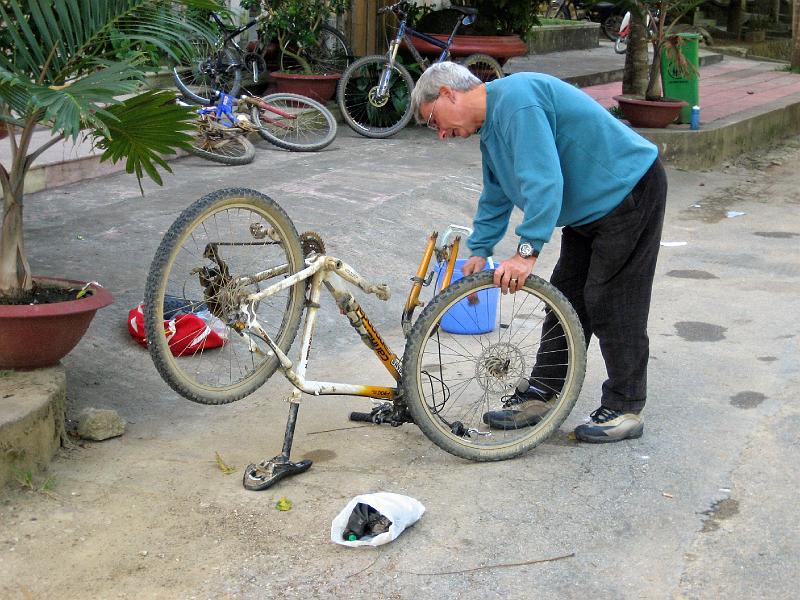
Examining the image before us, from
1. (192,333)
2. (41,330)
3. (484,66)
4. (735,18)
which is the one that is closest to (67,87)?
(41,330)

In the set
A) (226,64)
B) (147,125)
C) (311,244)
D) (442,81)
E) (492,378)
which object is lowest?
(492,378)

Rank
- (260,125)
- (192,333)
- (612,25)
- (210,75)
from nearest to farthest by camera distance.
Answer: (192,333), (260,125), (210,75), (612,25)

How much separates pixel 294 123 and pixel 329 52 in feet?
5.45

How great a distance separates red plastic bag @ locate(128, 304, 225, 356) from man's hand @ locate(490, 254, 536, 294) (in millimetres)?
1375

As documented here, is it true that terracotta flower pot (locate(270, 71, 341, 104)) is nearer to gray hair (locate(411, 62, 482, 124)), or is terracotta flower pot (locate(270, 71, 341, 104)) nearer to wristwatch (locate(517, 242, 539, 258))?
gray hair (locate(411, 62, 482, 124))

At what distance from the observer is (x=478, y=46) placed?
36.1ft

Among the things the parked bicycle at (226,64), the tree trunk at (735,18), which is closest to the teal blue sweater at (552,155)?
the parked bicycle at (226,64)

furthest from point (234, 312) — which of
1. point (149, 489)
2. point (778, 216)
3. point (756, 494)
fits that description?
point (778, 216)

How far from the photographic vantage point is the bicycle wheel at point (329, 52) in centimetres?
1043

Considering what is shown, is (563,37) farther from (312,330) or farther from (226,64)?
(312,330)

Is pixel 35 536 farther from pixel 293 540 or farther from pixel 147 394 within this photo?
pixel 147 394

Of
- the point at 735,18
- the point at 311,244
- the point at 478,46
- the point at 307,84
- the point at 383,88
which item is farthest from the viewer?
the point at 735,18

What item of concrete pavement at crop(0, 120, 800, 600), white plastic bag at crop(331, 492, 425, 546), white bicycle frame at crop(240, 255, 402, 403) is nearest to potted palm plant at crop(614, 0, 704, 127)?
concrete pavement at crop(0, 120, 800, 600)

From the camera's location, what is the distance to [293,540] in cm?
338
